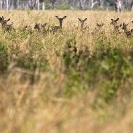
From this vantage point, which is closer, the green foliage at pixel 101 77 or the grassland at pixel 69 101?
the grassland at pixel 69 101

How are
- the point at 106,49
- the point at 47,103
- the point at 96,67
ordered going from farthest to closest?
the point at 106,49 < the point at 96,67 < the point at 47,103

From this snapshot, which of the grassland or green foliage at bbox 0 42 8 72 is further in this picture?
green foliage at bbox 0 42 8 72

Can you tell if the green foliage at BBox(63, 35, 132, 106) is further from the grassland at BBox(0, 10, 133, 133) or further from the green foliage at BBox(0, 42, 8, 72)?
the green foliage at BBox(0, 42, 8, 72)

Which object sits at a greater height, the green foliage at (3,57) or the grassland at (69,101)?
the green foliage at (3,57)

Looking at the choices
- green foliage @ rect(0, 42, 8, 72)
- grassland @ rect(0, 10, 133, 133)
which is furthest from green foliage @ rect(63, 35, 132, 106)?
green foliage @ rect(0, 42, 8, 72)

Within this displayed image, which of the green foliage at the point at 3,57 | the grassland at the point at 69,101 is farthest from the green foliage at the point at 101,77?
the green foliage at the point at 3,57

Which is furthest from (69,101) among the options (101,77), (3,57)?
(3,57)

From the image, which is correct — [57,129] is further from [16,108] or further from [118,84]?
[118,84]

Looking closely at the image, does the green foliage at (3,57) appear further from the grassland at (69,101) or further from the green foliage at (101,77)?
the green foliage at (101,77)

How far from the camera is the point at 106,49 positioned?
636cm

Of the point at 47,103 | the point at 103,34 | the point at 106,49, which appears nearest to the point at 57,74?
the point at 47,103

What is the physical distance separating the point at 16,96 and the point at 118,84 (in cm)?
157

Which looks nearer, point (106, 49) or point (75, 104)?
point (75, 104)

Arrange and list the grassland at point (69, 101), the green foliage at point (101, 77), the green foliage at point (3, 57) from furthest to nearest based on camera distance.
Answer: the green foliage at point (3, 57) → the green foliage at point (101, 77) → the grassland at point (69, 101)
